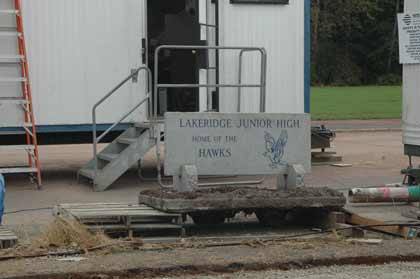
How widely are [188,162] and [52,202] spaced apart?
3.30 m

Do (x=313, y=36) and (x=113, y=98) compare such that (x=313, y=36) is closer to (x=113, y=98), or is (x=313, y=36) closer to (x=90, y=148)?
(x=90, y=148)

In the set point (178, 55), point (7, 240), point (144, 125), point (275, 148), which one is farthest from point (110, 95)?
point (7, 240)

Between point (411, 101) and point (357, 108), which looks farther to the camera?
point (357, 108)

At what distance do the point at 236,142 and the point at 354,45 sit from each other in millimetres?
66421

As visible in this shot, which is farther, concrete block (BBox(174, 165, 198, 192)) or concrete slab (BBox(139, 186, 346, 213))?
concrete block (BBox(174, 165, 198, 192))

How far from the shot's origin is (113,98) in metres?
13.7

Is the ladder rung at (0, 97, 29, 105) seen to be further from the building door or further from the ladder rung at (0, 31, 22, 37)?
the building door

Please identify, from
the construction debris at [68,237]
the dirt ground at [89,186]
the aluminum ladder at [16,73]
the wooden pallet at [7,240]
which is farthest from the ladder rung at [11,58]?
the construction debris at [68,237]

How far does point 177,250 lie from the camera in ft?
26.4

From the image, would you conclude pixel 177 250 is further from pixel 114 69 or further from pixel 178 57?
pixel 178 57

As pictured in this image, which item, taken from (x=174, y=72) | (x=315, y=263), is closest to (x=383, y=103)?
(x=174, y=72)

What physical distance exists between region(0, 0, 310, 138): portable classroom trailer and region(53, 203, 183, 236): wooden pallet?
465cm

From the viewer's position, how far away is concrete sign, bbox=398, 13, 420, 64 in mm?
10422

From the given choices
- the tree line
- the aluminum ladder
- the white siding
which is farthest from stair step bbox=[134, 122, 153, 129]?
the tree line
